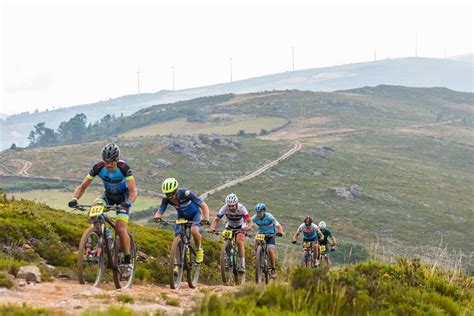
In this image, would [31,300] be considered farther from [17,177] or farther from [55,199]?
[17,177]

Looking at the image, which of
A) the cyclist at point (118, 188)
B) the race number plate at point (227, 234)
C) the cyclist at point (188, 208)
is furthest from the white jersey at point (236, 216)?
the cyclist at point (118, 188)

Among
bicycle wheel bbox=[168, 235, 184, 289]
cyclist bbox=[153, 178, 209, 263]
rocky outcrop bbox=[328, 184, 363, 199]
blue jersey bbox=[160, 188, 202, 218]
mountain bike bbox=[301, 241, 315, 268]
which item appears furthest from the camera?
rocky outcrop bbox=[328, 184, 363, 199]

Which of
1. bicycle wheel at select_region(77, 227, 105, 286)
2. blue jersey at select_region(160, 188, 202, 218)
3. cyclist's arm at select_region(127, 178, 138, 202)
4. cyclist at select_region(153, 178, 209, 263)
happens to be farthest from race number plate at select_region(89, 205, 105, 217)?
blue jersey at select_region(160, 188, 202, 218)

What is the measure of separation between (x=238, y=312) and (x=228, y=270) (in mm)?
8372

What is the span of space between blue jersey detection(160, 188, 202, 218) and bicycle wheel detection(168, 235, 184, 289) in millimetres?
719

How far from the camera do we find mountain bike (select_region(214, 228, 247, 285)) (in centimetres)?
1666

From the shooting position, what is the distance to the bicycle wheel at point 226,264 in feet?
54.4

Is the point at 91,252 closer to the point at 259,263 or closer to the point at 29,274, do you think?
the point at 29,274

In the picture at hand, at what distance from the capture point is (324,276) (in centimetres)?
1044

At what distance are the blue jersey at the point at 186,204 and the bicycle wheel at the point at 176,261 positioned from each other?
0.72 meters

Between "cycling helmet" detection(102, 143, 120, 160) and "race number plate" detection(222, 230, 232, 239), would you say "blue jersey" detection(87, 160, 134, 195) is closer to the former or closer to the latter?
"cycling helmet" detection(102, 143, 120, 160)

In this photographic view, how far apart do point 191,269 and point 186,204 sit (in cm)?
152

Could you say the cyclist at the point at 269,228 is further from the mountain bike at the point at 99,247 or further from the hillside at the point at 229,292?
the mountain bike at the point at 99,247

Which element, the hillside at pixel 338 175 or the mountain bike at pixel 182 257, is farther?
the hillside at pixel 338 175
